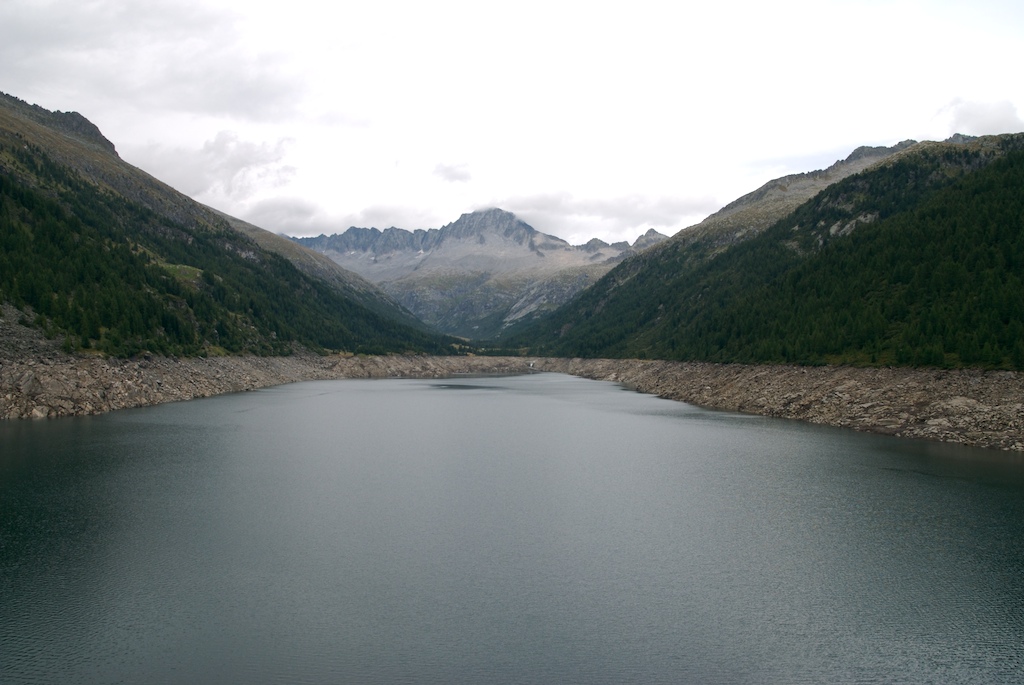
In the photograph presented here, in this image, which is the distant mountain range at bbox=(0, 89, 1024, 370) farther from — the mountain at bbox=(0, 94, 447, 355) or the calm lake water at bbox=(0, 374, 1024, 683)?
the calm lake water at bbox=(0, 374, 1024, 683)

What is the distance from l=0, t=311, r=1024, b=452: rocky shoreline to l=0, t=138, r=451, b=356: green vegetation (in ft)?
13.8

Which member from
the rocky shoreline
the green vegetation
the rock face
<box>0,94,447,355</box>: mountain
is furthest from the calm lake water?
the green vegetation

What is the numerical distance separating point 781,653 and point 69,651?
19345 millimetres

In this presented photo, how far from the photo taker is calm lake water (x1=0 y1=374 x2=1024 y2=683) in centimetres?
1761

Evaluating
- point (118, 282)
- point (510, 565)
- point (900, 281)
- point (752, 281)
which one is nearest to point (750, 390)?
point (900, 281)

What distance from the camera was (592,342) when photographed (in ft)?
651

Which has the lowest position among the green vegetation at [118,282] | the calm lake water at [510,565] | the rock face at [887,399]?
the calm lake water at [510,565]

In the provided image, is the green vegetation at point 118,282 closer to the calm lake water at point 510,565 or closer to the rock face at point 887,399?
the calm lake water at point 510,565

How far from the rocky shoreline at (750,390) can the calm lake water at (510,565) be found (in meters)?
4.54

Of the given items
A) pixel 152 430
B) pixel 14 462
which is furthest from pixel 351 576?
pixel 152 430

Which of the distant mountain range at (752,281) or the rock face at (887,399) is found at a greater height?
the distant mountain range at (752,281)

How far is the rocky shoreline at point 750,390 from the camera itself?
5125 centimetres

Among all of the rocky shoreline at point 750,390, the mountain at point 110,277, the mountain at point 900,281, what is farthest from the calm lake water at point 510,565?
the mountain at point 110,277

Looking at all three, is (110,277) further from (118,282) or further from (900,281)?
(900,281)
